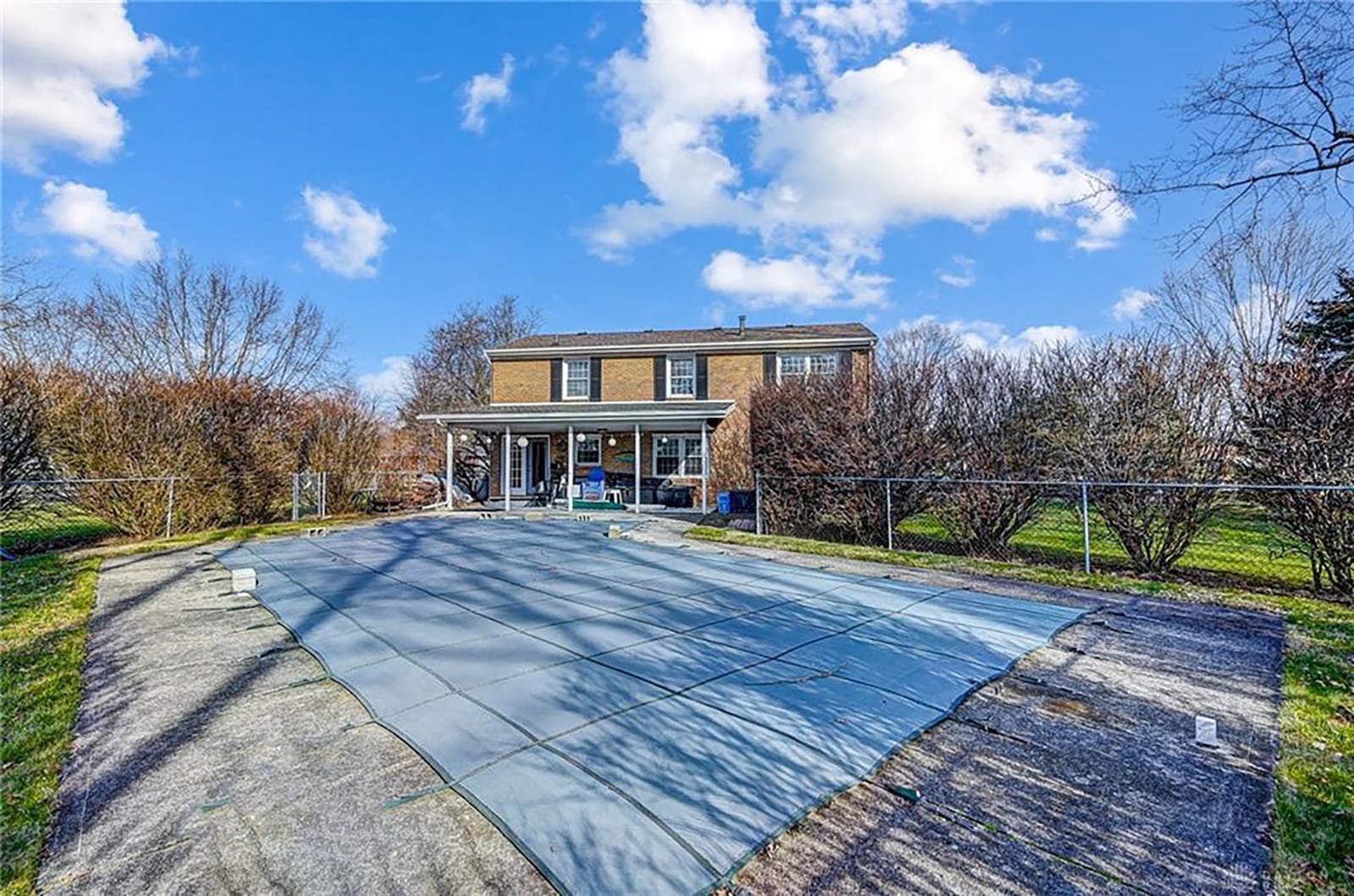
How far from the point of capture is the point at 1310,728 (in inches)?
136

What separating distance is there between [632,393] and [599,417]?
4015 millimetres

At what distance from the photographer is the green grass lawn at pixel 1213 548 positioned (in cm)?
777

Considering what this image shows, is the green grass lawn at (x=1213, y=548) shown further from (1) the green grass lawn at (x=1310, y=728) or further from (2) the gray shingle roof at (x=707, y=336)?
(2) the gray shingle roof at (x=707, y=336)

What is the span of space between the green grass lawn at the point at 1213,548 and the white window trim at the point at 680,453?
1042cm

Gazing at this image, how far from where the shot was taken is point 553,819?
96.5 inches

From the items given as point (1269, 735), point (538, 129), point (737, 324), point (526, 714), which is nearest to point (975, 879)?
point (526, 714)

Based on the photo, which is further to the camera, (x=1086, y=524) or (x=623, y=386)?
(x=623, y=386)

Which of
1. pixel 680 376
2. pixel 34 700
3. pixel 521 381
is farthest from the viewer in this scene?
pixel 521 381

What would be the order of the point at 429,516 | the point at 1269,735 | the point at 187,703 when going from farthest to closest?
the point at 429,516 → the point at 187,703 → the point at 1269,735

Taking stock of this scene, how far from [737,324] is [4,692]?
20334mm

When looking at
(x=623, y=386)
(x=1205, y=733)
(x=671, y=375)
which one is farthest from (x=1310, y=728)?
(x=623, y=386)

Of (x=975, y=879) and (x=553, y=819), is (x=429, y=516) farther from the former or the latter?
(x=975, y=879)

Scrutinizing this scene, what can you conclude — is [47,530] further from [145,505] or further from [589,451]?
[589,451]

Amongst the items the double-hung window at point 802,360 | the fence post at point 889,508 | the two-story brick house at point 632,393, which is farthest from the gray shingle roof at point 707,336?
the fence post at point 889,508
